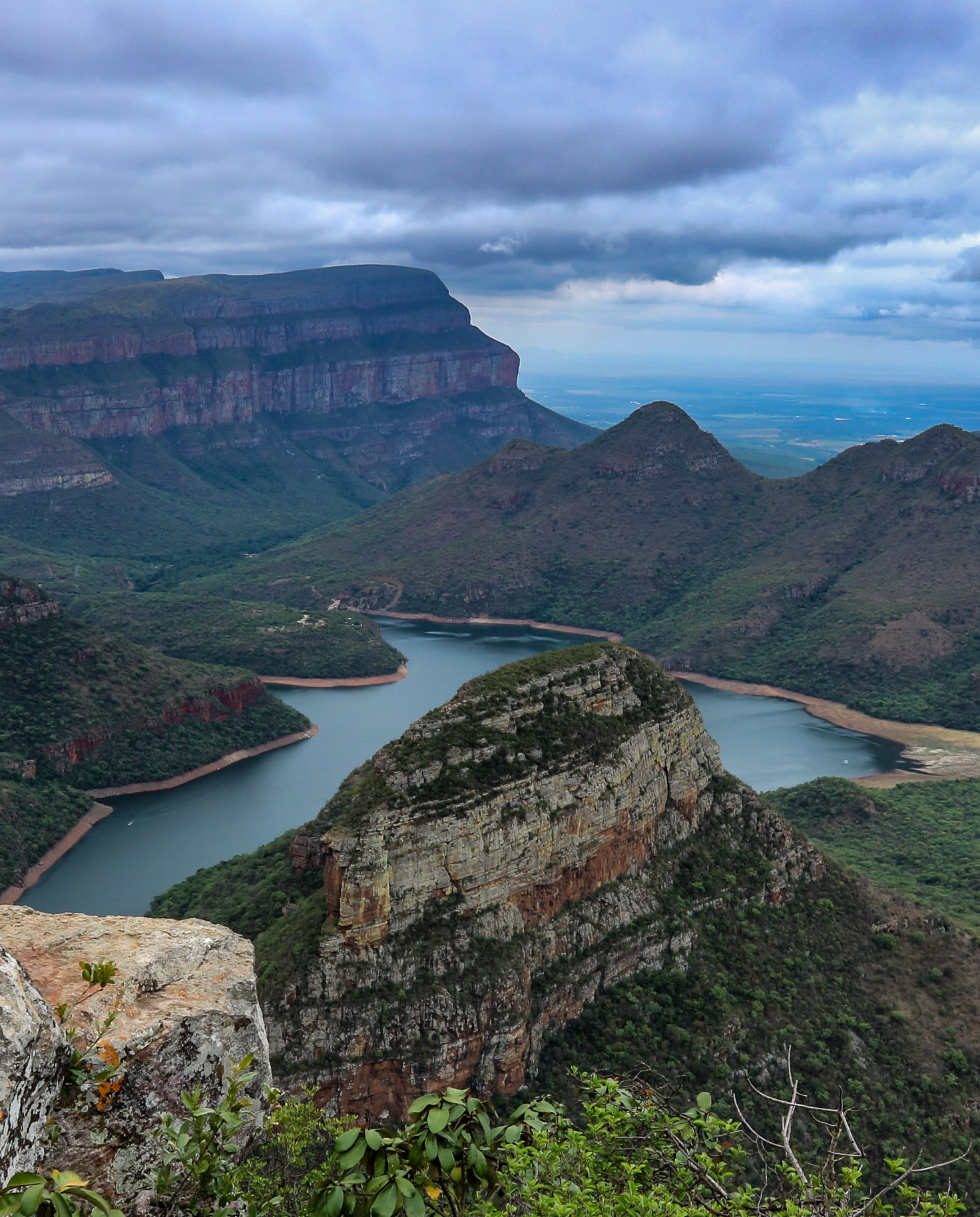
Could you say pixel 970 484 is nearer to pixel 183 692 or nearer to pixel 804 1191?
pixel 183 692

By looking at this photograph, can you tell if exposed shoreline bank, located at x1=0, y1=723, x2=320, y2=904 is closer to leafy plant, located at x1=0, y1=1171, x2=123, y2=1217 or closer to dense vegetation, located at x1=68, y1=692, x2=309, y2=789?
dense vegetation, located at x1=68, y1=692, x2=309, y2=789

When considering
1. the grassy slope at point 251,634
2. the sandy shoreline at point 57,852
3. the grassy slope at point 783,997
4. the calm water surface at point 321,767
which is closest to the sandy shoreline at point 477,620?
the calm water surface at point 321,767

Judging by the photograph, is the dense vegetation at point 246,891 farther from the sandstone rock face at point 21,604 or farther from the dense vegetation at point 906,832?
the sandstone rock face at point 21,604

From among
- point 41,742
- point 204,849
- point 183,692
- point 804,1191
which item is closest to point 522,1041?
point 804,1191

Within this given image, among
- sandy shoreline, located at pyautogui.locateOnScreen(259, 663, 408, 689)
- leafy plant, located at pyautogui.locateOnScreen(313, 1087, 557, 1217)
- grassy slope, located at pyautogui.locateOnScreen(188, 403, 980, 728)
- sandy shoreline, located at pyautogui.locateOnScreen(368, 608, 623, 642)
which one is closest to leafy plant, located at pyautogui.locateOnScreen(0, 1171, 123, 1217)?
leafy plant, located at pyautogui.locateOnScreen(313, 1087, 557, 1217)

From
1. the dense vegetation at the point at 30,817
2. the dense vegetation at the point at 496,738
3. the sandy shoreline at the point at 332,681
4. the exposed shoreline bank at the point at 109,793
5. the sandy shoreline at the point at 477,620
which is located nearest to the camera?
the dense vegetation at the point at 496,738

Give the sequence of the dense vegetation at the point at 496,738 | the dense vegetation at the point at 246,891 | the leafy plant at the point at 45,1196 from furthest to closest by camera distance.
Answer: the dense vegetation at the point at 246,891, the dense vegetation at the point at 496,738, the leafy plant at the point at 45,1196
